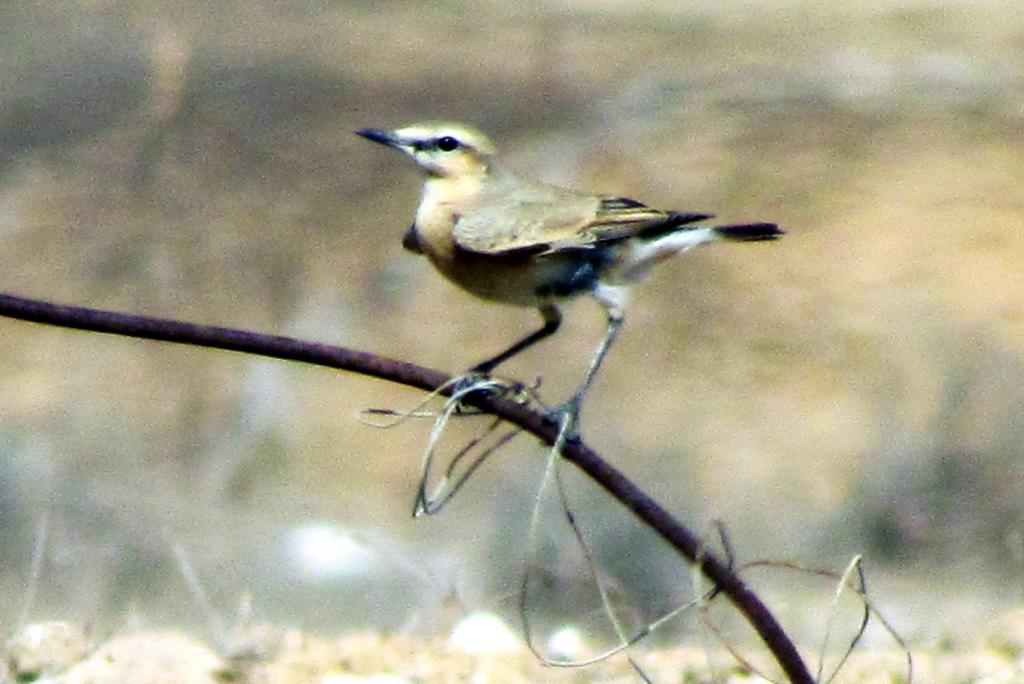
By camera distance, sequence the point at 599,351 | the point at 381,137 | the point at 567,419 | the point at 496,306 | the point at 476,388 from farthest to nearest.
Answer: the point at 496,306
the point at 381,137
the point at 599,351
the point at 567,419
the point at 476,388

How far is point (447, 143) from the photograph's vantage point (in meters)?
5.39

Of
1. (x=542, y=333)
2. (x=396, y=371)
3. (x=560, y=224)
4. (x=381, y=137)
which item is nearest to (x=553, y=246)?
(x=560, y=224)

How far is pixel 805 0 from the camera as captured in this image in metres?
12.4

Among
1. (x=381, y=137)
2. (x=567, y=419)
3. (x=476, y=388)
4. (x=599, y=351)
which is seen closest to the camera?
(x=476, y=388)

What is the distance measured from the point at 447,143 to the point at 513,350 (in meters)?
1.04

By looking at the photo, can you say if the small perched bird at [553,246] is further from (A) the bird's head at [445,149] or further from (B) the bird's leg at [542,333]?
(A) the bird's head at [445,149]

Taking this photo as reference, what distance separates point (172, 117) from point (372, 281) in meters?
1.55

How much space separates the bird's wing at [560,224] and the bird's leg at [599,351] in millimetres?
129

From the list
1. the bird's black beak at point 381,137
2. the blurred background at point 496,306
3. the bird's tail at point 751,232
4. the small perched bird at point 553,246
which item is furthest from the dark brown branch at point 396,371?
the blurred background at point 496,306

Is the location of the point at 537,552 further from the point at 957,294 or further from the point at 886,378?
the point at 957,294

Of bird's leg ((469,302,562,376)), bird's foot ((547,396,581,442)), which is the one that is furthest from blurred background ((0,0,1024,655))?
bird's foot ((547,396,581,442))

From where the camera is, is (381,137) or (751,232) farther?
(381,137)

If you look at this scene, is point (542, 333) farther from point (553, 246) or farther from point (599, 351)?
point (599, 351)

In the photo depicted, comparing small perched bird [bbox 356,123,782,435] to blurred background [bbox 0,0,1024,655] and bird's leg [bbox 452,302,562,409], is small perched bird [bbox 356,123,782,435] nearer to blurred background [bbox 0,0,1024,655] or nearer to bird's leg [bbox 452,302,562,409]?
bird's leg [bbox 452,302,562,409]
